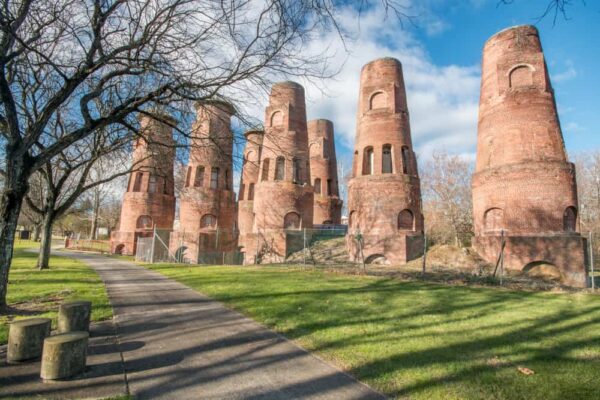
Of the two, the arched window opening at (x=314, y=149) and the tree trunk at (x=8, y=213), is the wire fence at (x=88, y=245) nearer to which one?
the arched window opening at (x=314, y=149)

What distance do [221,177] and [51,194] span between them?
15008 mm

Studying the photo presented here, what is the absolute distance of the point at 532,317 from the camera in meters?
7.07

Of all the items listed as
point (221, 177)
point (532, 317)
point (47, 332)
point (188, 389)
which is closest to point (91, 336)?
point (47, 332)

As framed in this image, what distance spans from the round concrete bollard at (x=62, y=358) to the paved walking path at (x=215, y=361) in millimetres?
548

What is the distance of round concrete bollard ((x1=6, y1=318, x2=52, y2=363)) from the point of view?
4555 millimetres

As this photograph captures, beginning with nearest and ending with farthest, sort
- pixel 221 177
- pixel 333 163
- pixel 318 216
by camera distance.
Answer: pixel 221 177, pixel 318 216, pixel 333 163

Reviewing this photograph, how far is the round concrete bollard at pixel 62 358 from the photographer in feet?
13.0

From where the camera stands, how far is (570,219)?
57.4 ft

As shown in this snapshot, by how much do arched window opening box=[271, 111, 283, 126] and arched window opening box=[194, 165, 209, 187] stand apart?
7371 mm

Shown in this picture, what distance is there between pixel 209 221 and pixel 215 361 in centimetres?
2531

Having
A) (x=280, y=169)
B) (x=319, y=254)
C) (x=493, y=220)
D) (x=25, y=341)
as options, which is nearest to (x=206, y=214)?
(x=280, y=169)

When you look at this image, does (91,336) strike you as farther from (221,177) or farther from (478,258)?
(221,177)

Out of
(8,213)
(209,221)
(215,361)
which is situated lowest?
(215,361)

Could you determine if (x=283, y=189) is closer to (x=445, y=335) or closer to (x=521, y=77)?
(x=521, y=77)
